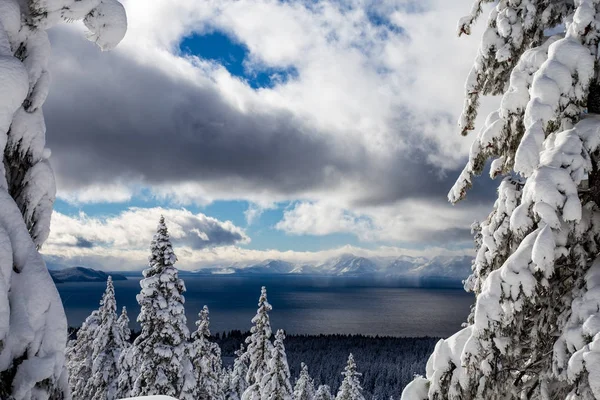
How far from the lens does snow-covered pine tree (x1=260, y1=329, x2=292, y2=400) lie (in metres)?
21.0

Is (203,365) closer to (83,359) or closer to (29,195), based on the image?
(83,359)

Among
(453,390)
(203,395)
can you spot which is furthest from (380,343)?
(453,390)

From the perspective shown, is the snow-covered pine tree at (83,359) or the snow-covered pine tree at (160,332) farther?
the snow-covered pine tree at (83,359)

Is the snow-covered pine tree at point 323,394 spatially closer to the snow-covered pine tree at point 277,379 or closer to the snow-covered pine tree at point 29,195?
the snow-covered pine tree at point 277,379

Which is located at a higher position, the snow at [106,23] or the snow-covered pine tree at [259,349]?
the snow at [106,23]

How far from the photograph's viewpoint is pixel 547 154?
14.0 ft

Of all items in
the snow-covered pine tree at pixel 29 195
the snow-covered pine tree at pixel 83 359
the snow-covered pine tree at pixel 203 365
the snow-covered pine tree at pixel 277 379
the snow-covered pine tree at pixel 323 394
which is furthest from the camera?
the snow-covered pine tree at pixel 323 394

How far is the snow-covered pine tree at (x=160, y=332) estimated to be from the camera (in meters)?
16.4

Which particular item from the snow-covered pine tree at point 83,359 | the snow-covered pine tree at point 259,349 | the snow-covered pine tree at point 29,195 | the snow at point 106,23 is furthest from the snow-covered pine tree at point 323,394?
the snow at point 106,23

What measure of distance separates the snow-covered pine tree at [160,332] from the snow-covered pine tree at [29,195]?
1415 cm

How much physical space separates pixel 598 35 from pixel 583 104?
28.7 inches

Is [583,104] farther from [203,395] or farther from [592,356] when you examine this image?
[203,395]

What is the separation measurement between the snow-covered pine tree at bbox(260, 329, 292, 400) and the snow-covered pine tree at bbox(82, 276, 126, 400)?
26.4 feet

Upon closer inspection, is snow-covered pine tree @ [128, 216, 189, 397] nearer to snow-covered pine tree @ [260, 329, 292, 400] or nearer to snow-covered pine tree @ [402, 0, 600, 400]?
snow-covered pine tree @ [260, 329, 292, 400]
